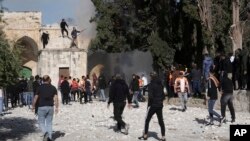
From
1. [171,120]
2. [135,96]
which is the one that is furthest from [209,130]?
[135,96]

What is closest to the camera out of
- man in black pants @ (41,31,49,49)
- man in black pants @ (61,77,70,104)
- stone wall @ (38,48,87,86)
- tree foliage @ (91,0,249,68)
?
man in black pants @ (61,77,70,104)

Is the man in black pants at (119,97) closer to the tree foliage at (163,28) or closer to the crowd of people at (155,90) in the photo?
the crowd of people at (155,90)

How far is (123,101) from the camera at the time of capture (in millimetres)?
16703

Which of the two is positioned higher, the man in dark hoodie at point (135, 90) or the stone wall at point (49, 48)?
the stone wall at point (49, 48)

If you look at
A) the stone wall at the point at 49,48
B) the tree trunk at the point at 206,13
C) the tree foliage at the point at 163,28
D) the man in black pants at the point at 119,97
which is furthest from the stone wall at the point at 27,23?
the man in black pants at the point at 119,97

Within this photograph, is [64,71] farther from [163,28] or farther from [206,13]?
[206,13]

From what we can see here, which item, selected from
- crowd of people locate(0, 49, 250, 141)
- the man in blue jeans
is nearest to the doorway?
crowd of people locate(0, 49, 250, 141)

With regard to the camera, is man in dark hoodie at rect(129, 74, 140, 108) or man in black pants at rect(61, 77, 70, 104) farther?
man in black pants at rect(61, 77, 70, 104)

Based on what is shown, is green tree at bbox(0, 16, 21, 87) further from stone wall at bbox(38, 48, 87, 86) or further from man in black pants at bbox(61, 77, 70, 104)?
stone wall at bbox(38, 48, 87, 86)

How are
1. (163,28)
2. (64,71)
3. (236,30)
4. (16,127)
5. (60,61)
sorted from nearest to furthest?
(16,127) < (236,30) < (163,28) < (60,61) < (64,71)

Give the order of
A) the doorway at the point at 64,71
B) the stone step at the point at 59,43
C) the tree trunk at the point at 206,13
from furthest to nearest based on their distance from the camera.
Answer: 1. the stone step at the point at 59,43
2. the doorway at the point at 64,71
3. the tree trunk at the point at 206,13

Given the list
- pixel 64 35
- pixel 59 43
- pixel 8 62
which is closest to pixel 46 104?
pixel 8 62

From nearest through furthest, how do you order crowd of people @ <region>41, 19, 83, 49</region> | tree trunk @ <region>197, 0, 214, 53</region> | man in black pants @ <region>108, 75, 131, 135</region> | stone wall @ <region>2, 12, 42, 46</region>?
man in black pants @ <region>108, 75, 131, 135</region> < tree trunk @ <region>197, 0, 214, 53</region> < crowd of people @ <region>41, 19, 83, 49</region> < stone wall @ <region>2, 12, 42, 46</region>

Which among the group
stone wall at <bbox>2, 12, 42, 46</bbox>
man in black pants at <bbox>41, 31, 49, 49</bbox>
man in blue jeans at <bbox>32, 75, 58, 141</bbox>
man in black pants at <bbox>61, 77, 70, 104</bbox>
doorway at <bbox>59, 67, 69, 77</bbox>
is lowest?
man in blue jeans at <bbox>32, 75, 58, 141</bbox>
